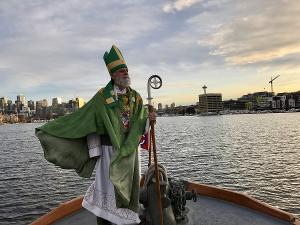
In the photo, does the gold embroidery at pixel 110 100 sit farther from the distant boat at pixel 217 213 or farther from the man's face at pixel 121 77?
the distant boat at pixel 217 213

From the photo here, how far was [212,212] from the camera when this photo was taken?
718cm

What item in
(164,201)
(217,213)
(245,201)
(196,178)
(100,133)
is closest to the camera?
(100,133)

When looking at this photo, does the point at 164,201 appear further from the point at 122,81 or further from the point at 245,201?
the point at 245,201

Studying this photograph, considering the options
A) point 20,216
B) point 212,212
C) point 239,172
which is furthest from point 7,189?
point 212,212

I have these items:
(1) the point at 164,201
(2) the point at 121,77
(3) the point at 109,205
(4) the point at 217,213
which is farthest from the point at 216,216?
(2) the point at 121,77

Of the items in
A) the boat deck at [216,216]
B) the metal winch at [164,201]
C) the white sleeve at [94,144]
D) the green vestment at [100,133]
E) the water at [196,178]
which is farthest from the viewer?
the water at [196,178]

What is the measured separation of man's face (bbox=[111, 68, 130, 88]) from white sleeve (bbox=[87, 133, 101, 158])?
83 centimetres

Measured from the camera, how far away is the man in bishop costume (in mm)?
5066

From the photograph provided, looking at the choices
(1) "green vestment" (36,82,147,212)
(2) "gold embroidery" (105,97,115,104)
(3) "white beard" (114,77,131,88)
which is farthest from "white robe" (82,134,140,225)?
(3) "white beard" (114,77,131,88)

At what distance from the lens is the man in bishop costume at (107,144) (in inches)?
199

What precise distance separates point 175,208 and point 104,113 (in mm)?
2253

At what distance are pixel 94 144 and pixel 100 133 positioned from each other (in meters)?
0.18

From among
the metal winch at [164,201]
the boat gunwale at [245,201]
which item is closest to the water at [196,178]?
the boat gunwale at [245,201]

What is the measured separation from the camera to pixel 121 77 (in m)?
5.32
